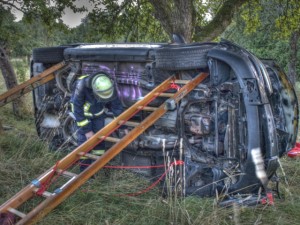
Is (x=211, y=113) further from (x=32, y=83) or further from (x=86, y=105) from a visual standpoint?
(x=32, y=83)

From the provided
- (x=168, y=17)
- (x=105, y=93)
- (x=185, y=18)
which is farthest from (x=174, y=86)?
(x=168, y=17)

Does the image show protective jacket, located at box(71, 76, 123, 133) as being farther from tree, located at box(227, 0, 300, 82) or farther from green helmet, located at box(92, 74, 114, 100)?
tree, located at box(227, 0, 300, 82)

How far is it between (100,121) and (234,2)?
6303 millimetres

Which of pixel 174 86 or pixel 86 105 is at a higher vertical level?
pixel 174 86

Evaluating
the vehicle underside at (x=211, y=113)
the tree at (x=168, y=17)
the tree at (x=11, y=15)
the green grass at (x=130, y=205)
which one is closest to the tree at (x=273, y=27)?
the tree at (x=168, y=17)

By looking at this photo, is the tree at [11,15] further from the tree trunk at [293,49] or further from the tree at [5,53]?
the tree trunk at [293,49]

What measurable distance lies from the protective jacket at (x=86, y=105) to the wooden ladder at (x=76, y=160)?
50cm

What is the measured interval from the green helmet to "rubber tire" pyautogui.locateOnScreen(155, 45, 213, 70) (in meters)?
0.67

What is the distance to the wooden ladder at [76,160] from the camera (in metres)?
3.18

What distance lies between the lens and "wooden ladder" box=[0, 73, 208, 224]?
10.4 feet

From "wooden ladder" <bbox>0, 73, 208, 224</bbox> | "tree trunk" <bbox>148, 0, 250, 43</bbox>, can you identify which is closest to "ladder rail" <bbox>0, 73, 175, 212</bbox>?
"wooden ladder" <bbox>0, 73, 208, 224</bbox>

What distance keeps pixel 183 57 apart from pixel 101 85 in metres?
1.04

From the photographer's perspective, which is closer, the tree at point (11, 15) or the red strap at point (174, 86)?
the red strap at point (174, 86)

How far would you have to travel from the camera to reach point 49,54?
5.92 m
